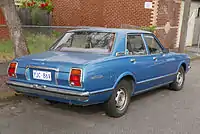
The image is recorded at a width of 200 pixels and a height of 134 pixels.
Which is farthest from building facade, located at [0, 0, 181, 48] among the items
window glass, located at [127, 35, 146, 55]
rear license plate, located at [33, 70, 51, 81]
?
rear license plate, located at [33, 70, 51, 81]

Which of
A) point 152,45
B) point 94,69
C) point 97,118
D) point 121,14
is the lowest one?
point 97,118

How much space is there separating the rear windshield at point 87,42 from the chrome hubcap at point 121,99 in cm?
78

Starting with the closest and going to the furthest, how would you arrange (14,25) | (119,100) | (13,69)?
1. (13,69)
2. (119,100)
3. (14,25)

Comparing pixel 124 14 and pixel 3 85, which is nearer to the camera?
pixel 3 85

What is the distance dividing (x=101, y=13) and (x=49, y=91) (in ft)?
37.6

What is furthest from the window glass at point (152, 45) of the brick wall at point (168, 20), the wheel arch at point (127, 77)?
the brick wall at point (168, 20)

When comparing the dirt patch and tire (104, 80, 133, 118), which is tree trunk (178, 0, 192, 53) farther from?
the dirt patch

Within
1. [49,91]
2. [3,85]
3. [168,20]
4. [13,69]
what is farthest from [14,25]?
[168,20]

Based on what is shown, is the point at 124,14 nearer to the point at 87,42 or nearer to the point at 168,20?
the point at 168,20

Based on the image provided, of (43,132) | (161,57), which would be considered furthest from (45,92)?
(161,57)

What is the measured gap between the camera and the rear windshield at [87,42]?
5066 millimetres

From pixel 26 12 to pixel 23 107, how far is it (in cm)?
1088

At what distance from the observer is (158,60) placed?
597 cm

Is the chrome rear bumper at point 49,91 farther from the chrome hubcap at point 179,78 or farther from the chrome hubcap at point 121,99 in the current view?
the chrome hubcap at point 179,78
